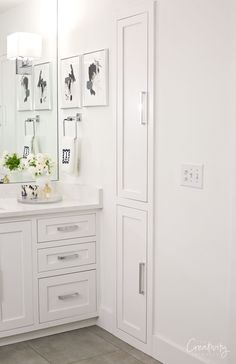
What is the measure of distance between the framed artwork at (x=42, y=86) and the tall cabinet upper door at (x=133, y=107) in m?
0.82

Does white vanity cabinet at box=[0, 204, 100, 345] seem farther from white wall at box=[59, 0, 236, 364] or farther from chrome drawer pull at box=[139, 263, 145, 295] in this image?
white wall at box=[59, 0, 236, 364]

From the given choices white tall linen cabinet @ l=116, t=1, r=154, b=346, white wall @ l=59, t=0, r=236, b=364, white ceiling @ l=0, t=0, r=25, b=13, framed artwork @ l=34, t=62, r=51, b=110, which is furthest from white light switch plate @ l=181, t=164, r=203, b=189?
white ceiling @ l=0, t=0, r=25, b=13

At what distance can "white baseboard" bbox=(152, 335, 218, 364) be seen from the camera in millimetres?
2842

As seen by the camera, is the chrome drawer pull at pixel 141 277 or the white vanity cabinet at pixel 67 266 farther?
the white vanity cabinet at pixel 67 266

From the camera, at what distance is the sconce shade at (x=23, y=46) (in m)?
3.71

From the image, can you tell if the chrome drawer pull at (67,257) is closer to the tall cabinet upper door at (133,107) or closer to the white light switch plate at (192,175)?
the tall cabinet upper door at (133,107)

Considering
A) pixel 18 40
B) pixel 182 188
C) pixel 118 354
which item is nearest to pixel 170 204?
pixel 182 188

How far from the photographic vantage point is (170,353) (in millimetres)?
2998

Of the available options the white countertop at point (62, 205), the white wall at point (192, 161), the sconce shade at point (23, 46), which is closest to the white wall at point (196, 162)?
the white wall at point (192, 161)

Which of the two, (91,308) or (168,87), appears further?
(91,308)

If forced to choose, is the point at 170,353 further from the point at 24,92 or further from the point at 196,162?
the point at 24,92

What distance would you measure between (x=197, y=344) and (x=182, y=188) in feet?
2.69

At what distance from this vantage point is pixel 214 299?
8.80ft

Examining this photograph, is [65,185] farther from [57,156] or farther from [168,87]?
[168,87]
